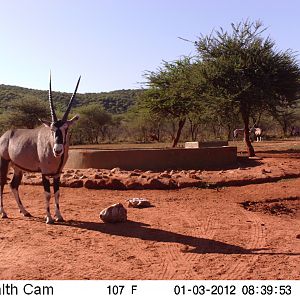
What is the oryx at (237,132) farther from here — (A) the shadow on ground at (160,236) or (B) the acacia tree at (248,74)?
(A) the shadow on ground at (160,236)

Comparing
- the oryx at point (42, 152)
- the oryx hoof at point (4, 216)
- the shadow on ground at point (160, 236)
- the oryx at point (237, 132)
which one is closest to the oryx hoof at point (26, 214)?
the oryx at point (42, 152)

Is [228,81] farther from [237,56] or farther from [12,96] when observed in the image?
[12,96]

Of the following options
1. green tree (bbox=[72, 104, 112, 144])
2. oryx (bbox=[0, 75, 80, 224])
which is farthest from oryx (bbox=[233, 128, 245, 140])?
oryx (bbox=[0, 75, 80, 224])

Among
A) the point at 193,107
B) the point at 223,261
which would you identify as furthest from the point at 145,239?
the point at 193,107

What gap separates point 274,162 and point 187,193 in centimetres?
601

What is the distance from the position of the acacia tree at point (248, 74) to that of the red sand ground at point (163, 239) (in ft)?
29.9

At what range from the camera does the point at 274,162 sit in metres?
17.6

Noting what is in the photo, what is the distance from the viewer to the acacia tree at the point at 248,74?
20.9 metres

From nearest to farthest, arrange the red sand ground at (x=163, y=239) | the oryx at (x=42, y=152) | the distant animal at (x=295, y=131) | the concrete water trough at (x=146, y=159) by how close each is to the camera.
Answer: the red sand ground at (x=163, y=239) < the oryx at (x=42, y=152) < the concrete water trough at (x=146, y=159) < the distant animal at (x=295, y=131)

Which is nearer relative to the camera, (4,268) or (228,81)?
(4,268)

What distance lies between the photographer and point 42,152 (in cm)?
938

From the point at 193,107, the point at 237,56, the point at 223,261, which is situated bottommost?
the point at 223,261

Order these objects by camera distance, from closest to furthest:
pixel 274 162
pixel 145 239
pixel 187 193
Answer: pixel 145 239 < pixel 187 193 < pixel 274 162

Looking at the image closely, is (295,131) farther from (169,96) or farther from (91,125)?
(169,96)
